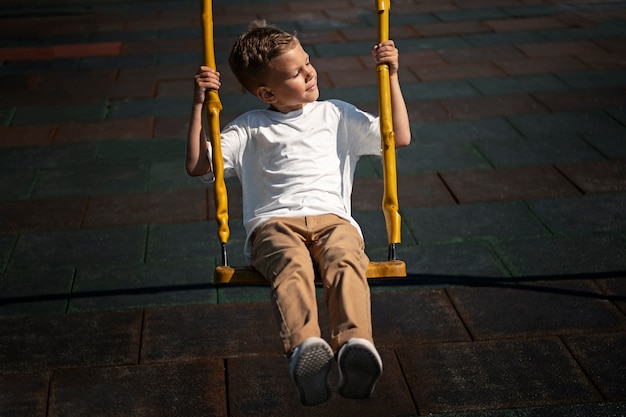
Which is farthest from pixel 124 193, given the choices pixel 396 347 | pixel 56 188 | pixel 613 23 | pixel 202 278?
pixel 613 23

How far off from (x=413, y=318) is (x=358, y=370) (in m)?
1.59

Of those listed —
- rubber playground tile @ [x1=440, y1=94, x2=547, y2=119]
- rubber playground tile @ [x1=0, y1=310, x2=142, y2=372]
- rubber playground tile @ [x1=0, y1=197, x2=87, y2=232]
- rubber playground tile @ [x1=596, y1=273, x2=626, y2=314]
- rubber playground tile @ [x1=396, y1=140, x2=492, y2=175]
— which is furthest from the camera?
rubber playground tile @ [x1=440, y1=94, x2=547, y2=119]

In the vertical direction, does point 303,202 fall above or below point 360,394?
above

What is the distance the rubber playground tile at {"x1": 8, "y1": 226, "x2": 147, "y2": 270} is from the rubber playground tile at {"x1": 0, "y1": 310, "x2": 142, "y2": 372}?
60 cm

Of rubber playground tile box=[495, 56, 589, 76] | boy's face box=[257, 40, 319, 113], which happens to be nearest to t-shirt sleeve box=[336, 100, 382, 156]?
boy's face box=[257, 40, 319, 113]

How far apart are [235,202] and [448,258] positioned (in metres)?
1.44

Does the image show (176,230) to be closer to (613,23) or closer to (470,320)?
(470,320)

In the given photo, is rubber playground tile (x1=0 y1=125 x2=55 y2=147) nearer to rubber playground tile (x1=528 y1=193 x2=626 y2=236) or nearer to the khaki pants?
rubber playground tile (x1=528 y1=193 x2=626 y2=236)

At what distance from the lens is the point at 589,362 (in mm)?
4145

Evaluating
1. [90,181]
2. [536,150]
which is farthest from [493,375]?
[90,181]

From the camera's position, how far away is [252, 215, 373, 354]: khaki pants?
3108 mm

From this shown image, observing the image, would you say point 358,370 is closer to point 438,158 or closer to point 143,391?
point 143,391

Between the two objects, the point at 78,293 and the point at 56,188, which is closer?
the point at 78,293

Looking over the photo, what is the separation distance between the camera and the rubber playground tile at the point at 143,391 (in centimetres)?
393
